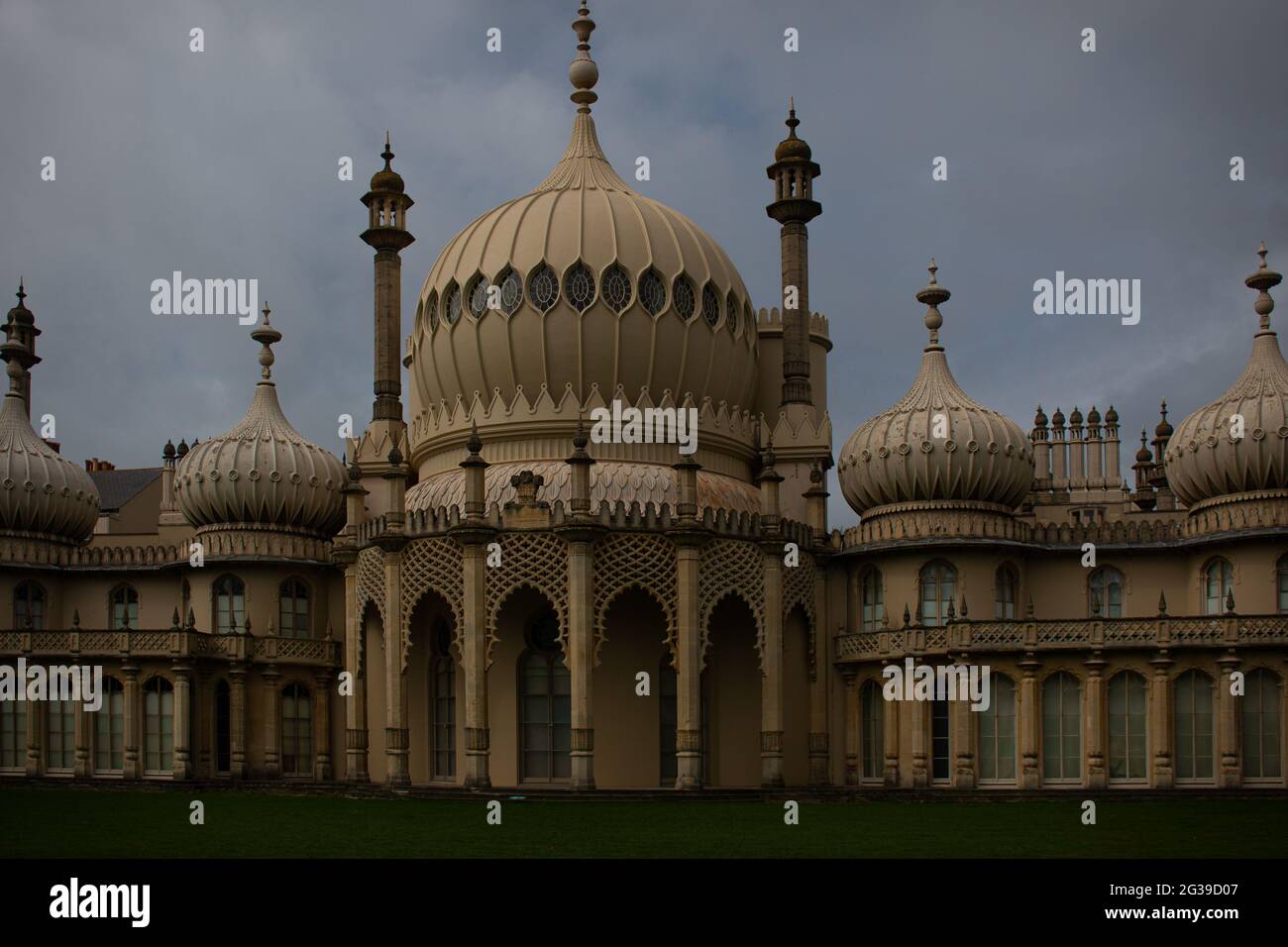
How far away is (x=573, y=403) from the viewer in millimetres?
44219

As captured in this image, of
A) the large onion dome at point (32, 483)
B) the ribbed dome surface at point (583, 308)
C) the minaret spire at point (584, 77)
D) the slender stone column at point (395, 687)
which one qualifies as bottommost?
the slender stone column at point (395, 687)

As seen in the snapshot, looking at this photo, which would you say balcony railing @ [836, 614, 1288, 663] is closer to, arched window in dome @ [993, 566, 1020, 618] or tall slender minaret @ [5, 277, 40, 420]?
arched window in dome @ [993, 566, 1020, 618]

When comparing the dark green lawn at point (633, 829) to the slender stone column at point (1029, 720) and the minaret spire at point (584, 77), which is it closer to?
the slender stone column at point (1029, 720)

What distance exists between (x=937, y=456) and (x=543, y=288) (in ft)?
37.0

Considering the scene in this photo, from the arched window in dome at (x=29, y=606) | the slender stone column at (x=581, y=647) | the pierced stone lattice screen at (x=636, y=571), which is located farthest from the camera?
the arched window in dome at (x=29, y=606)

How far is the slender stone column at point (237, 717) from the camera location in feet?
155

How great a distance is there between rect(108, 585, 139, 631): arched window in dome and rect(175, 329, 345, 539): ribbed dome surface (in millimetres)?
2990

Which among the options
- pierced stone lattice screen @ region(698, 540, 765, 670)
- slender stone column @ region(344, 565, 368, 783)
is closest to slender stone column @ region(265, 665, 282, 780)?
slender stone column @ region(344, 565, 368, 783)

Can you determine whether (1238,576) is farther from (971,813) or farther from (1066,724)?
(971,813)

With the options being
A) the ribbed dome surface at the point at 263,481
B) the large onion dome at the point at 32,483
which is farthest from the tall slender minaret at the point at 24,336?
the ribbed dome surface at the point at 263,481

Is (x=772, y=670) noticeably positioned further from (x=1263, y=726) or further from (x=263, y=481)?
(x=263, y=481)

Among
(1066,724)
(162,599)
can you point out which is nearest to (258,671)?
(162,599)

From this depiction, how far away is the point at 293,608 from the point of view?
4950 centimetres

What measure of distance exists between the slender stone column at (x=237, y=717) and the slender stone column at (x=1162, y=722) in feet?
80.2
